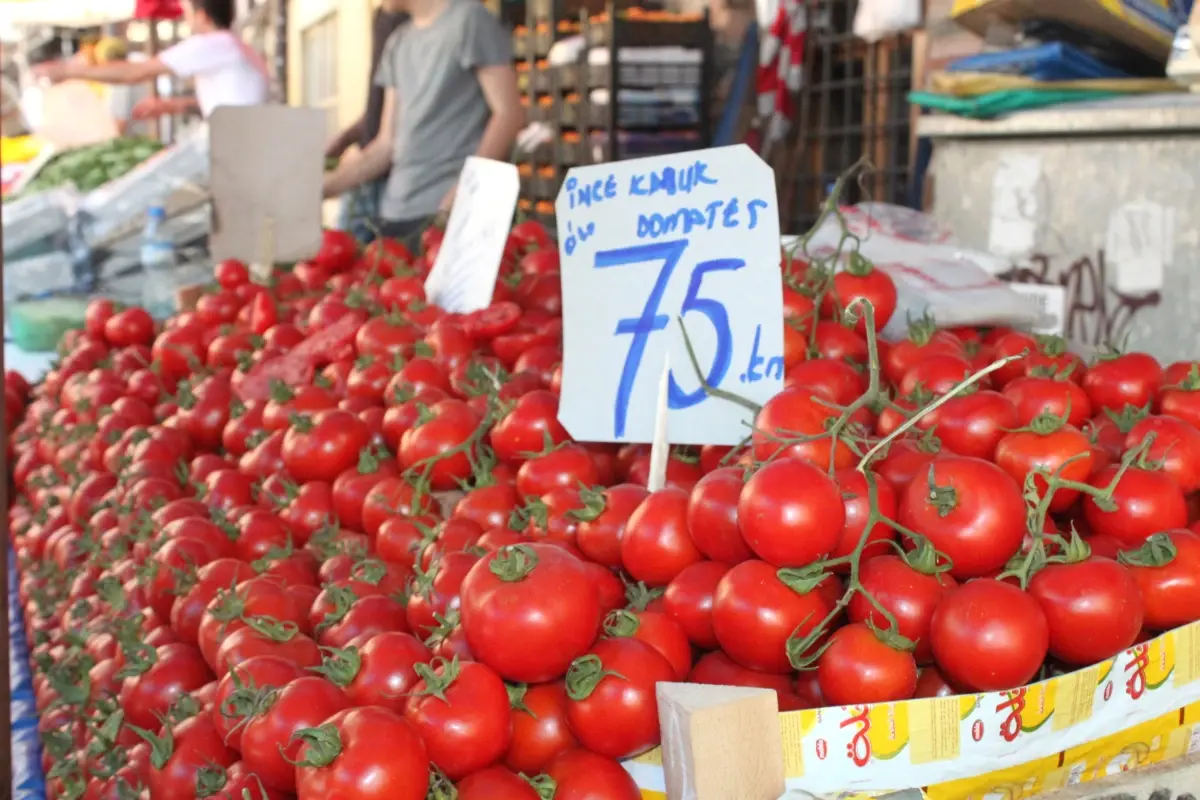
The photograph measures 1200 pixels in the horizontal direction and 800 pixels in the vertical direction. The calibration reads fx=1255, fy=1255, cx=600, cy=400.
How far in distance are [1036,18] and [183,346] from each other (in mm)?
2219

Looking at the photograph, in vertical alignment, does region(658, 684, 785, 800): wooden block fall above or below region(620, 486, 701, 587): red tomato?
below

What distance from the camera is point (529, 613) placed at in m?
1.18

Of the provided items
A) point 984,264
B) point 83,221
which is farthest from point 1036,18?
point 83,221

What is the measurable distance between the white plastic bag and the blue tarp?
3253mm

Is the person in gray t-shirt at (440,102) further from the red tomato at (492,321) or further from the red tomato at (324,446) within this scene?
the red tomato at (324,446)

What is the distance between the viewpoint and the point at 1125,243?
9.24 ft

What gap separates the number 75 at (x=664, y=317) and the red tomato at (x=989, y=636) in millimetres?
508

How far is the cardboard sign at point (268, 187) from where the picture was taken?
3531 mm

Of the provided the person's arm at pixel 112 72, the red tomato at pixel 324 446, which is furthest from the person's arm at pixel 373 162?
the red tomato at pixel 324 446

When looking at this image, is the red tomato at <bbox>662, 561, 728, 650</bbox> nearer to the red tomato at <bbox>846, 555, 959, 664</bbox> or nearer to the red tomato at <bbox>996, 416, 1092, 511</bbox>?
the red tomato at <bbox>846, 555, 959, 664</bbox>

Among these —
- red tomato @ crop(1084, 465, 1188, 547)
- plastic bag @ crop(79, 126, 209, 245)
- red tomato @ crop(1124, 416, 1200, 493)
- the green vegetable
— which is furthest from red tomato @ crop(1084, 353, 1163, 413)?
the green vegetable

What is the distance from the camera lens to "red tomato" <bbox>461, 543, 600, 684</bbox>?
3.91 ft

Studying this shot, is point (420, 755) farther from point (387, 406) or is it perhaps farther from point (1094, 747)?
point (387, 406)

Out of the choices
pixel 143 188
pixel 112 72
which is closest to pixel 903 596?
pixel 143 188
